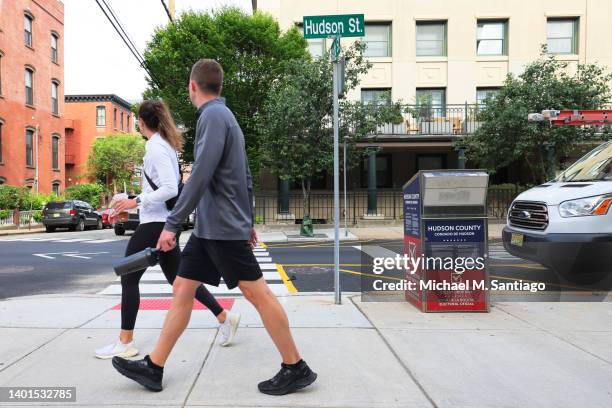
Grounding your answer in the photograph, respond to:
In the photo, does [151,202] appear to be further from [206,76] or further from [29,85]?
[29,85]

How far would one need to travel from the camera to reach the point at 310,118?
17172mm

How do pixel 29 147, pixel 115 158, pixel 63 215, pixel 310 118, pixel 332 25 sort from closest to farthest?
pixel 332 25, pixel 310 118, pixel 63 215, pixel 29 147, pixel 115 158

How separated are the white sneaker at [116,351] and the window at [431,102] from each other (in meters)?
20.1

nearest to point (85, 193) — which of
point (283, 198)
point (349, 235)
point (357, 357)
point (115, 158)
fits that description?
point (115, 158)

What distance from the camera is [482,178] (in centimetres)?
523

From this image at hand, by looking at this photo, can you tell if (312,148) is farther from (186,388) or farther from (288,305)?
(186,388)

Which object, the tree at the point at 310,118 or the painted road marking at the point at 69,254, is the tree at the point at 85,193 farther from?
the painted road marking at the point at 69,254

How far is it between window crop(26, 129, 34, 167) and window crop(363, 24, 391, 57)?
71.0ft

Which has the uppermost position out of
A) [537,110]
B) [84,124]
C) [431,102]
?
[84,124]

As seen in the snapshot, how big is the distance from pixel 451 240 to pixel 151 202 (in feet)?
10.6

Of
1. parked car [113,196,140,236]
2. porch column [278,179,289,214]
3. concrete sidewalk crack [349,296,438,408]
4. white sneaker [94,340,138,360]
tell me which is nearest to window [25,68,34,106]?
porch column [278,179,289,214]

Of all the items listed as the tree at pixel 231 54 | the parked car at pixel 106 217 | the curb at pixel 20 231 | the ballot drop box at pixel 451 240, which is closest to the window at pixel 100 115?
the parked car at pixel 106 217

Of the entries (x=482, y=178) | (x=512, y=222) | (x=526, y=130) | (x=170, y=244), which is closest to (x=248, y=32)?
(x=526, y=130)

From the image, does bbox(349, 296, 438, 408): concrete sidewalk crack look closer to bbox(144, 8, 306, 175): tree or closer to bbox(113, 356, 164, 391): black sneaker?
bbox(113, 356, 164, 391): black sneaker
